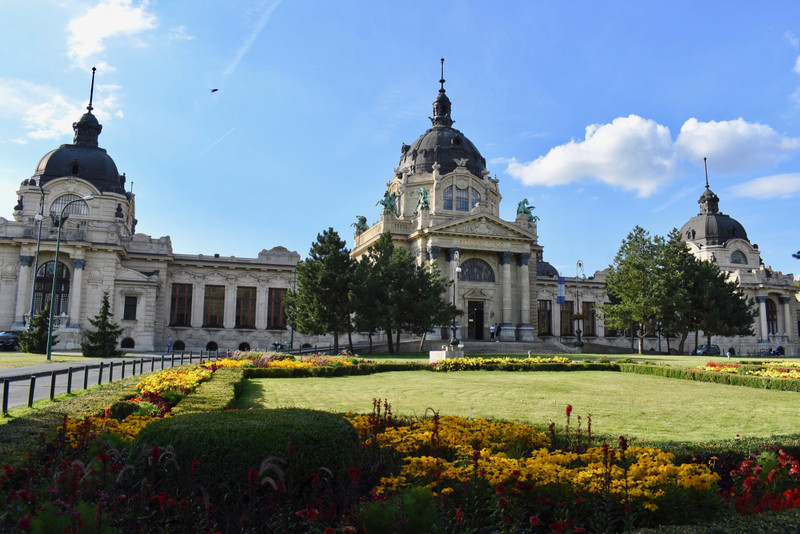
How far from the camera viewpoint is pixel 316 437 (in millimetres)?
6855

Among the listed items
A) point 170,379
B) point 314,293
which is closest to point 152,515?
point 170,379

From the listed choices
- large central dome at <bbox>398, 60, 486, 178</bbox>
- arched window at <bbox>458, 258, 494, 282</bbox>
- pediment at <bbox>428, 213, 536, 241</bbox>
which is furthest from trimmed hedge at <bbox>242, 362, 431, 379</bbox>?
large central dome at <bbox>398, 60, 486, 178</bbox>

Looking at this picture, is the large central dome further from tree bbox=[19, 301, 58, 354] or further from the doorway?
tree bbox=[19, 301, 58, 354]

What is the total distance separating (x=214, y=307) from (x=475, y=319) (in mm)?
25921

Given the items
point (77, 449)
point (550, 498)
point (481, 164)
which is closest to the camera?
point (550, 498)

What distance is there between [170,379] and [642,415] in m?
12.6

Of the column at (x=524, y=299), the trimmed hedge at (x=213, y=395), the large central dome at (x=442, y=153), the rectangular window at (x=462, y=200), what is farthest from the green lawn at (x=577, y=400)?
the large central dome at (x=442, y=153)

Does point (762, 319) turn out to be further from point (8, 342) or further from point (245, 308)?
point (8, 342)

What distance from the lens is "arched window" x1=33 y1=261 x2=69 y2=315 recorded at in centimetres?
4750

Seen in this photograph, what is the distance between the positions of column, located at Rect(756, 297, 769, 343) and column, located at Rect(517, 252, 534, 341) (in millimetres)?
A: 37749

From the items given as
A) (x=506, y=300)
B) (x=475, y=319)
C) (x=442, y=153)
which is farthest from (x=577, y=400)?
(x=442, y=153)

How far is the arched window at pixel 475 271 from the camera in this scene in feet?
187

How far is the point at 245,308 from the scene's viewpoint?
60562mm

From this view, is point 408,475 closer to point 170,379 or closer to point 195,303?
point 170,379
